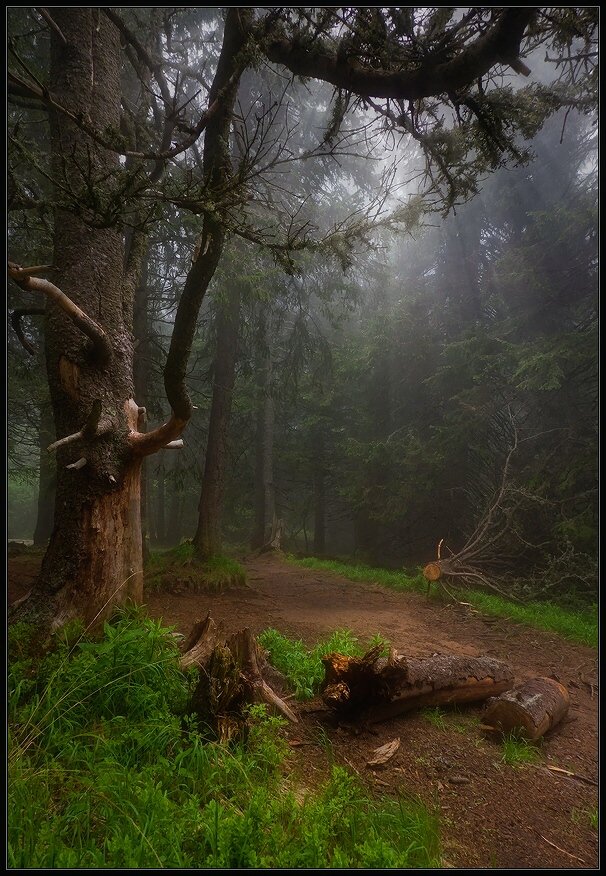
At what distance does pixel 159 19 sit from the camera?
5711 millimetres

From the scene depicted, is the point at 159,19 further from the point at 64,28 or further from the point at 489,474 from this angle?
the point at 489,474

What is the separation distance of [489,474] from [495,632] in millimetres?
5016

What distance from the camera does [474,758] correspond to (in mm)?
3041

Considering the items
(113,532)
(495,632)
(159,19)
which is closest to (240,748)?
(113,532)

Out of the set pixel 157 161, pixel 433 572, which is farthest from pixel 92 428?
pixel 433 572

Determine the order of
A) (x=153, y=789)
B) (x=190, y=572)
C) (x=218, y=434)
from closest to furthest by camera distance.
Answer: (x=153, y=789) → (x=190, y=572) → (x=218, y=434)

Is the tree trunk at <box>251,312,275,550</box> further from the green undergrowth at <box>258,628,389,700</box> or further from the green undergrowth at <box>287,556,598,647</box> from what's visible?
the green undergrowth at <box>258,628,389,700</box>

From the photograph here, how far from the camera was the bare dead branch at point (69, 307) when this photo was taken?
2.63m

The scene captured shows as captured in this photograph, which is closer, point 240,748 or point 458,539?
point 240,748

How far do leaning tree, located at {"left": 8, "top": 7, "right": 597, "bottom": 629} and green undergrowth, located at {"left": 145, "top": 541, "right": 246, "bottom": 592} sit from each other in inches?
138

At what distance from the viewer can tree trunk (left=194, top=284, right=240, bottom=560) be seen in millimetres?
9062

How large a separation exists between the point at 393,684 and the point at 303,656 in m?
1.11

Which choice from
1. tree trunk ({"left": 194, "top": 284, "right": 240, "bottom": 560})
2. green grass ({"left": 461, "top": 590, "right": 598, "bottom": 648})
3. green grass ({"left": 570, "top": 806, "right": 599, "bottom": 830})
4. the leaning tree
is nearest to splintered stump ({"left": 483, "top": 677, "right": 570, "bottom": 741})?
green grass ({"left": 570, "top": 806, "right": 599, "bottom": 830})

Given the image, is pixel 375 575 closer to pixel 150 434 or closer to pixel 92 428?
pixel 150 434
